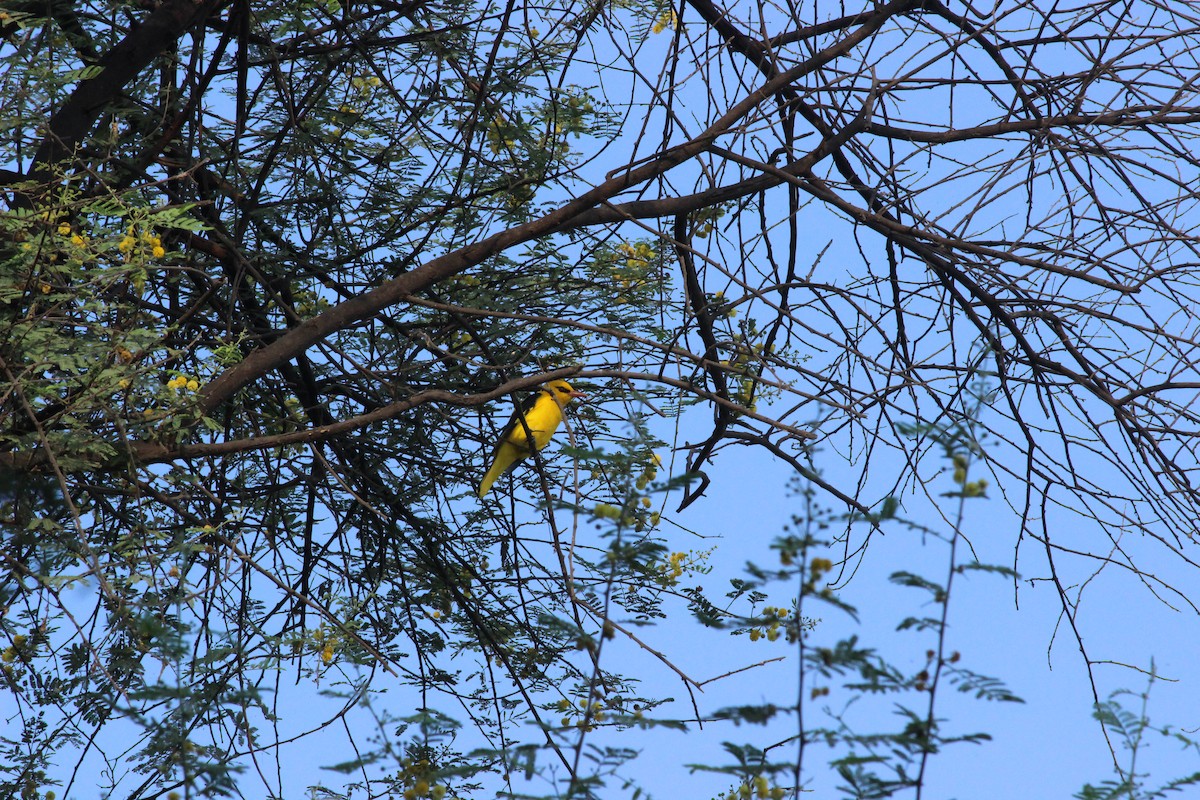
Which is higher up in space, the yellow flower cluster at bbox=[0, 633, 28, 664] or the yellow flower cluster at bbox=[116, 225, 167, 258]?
the yellow flower cluster at bbox=[116, 225, 167, 258]

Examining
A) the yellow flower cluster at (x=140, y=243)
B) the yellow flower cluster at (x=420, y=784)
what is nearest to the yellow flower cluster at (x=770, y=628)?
the yellow flower cluster at (x=420, y=784)

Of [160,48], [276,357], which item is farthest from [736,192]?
[160,48]

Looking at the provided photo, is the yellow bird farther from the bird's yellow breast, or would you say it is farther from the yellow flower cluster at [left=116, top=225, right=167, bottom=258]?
the yellow flower cluster at [left=116, top=225, right=167, bottom=258]

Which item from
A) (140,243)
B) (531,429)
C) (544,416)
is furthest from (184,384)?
(544,416)

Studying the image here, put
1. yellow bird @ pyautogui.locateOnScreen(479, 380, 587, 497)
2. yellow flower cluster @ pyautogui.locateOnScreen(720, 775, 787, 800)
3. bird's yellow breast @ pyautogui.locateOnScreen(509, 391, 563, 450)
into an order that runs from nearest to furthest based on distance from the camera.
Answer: yellow flower cluster @ pyautogui.locateOnScreen(720, 775, 787, 800), yellow bird @ pyautogui.locateOnScreen(479, 380, 587, 497), bird's yellow breast @ pyautogui.locateOnScreen(509, 391, 563, 450)

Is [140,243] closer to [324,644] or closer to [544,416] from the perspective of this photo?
[324,644]

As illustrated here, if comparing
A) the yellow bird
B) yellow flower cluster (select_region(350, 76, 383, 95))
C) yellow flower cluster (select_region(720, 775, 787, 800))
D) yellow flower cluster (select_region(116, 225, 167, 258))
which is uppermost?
yellow flower cluster (select_region(350, 76, 383, 95))

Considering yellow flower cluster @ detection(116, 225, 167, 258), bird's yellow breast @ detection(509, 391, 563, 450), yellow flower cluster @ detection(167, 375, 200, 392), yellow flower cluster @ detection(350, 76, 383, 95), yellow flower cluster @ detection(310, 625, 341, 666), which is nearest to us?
yellow flower cluster @ detection(116, 225, 167, 258)

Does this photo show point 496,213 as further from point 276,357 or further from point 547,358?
point 276,357

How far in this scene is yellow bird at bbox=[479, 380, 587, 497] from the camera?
4.82 m

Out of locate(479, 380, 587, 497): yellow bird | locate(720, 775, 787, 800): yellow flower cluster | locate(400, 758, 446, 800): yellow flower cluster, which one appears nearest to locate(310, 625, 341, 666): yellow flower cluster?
locate(400, 758, 446, 800): yellow flower cluster

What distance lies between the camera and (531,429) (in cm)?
493

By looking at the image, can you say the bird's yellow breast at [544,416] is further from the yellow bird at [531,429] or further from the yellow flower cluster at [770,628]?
the yellow flower cluster at [770,628]

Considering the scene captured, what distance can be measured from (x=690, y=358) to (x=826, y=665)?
56.9 inches
